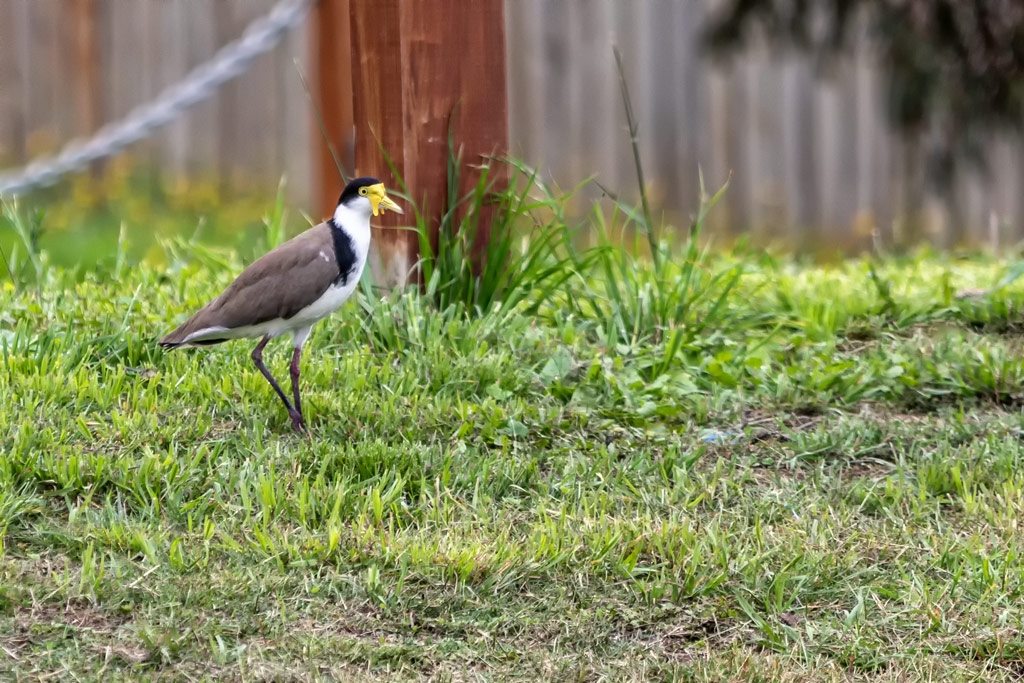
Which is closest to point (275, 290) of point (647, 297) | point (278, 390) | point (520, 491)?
point (278, 390)

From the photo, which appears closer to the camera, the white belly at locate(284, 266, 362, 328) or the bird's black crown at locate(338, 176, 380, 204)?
the white belly at locate(284, 266, 362, 328)

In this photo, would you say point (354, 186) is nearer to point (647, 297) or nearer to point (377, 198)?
point (377, 198)

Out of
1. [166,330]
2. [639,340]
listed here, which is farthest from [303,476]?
[639,340]

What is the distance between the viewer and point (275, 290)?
3926 mm

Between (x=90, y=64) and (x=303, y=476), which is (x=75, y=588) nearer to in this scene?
(x=303, y=476)

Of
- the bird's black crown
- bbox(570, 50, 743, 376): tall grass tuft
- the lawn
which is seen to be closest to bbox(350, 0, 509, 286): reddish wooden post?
the lawn

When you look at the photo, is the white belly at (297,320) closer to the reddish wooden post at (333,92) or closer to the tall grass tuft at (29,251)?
the tall grass tuft at (29,251)

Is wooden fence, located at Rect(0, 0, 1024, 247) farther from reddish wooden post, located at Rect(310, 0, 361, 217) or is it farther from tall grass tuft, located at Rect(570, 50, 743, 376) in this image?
tall grass tuft, located at Rect(570, 50, 743, 376)

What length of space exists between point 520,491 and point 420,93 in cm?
188

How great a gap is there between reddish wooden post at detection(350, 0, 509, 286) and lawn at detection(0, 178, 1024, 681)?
0.35m

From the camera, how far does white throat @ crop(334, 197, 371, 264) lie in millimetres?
4102

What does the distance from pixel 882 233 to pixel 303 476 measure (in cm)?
565

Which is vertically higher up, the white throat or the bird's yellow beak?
the bird's yellow beak

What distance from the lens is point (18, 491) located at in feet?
11.7
